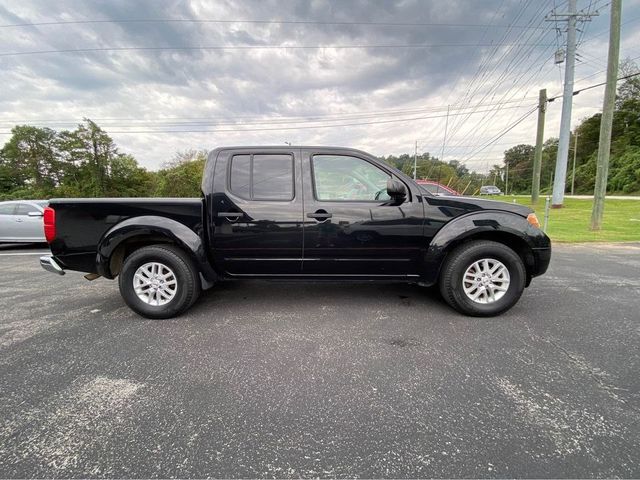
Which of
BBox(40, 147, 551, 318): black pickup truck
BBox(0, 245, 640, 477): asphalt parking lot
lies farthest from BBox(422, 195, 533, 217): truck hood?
BBox(0, 245, 640, 477): asphalt parking lot

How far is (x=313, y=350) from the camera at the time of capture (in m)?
2.61

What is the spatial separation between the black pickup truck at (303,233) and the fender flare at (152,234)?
0.03 feet

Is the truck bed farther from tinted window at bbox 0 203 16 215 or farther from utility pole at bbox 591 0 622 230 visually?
utility pole at bbox 591 0 622 230

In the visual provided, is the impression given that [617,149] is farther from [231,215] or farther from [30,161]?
[30,161]

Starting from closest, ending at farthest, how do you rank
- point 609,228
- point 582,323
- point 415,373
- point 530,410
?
point 530,410, point 415,373, point 582,323, point 609,228

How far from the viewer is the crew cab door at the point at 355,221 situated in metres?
3.20

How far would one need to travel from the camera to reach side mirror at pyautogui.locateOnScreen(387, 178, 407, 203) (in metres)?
3.07

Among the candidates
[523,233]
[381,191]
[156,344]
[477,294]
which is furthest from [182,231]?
[523,233]

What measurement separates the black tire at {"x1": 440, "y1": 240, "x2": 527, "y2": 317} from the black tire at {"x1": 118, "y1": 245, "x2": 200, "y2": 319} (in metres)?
2.73

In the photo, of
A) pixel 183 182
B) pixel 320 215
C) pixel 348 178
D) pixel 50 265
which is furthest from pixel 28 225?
pixel 183 182

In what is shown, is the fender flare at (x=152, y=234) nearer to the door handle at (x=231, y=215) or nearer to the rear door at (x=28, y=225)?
the door handle at (x=231, y=215)

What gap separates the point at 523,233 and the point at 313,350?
2.52m

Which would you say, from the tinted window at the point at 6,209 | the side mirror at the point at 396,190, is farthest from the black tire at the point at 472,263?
the tinted window at the point at 6,209

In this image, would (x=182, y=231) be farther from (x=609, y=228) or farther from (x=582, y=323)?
(x=609, y=228)
